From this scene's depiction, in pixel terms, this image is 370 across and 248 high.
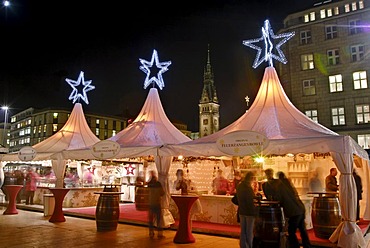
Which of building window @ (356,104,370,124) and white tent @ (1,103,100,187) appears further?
building window @ (356,104,370,124)

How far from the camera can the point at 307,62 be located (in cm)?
2702

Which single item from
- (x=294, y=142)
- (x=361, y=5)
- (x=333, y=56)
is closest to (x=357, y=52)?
(x=333, y=56)

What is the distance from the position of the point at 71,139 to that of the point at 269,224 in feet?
39.8

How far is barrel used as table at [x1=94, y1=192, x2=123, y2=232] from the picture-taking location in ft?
32.1

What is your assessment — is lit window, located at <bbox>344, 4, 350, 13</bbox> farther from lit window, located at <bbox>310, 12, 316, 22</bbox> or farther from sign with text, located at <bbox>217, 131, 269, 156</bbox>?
sign with text, located at <bbox>217, 131, 269, 156</bbox>

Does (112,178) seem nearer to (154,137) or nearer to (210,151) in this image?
(154,137)

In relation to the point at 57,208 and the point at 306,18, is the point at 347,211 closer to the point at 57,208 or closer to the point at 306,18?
the point at 57,208

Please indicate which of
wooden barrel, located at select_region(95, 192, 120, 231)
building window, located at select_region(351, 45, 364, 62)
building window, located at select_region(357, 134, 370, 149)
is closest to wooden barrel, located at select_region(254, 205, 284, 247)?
wooden barrel, located at select_region(95, 192, 120, 231)

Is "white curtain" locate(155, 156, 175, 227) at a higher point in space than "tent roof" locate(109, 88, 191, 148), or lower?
lower

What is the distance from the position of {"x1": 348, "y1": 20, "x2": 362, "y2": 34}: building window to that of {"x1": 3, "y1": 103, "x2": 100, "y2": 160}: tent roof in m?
20.4

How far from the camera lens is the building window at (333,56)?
2575 cm

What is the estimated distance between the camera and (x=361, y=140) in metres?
23.8

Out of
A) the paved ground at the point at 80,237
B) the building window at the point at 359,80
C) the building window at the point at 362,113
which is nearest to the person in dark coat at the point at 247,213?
the paved ground at the point at 80,237

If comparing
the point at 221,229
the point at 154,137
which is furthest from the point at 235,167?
the point at 221,229
